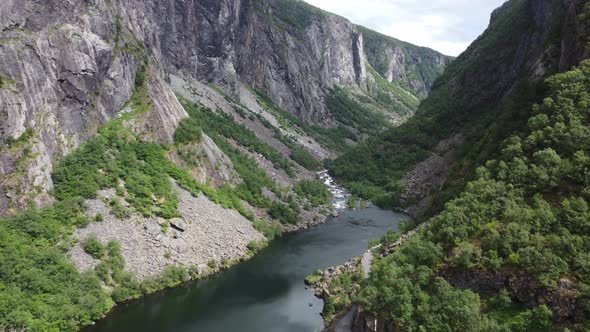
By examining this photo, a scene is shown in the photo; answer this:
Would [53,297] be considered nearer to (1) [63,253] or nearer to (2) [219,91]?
(1) [63,253]

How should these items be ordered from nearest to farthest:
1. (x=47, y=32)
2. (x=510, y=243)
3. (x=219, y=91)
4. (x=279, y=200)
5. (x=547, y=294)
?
1. (x=547, y=294)
2. (x=510, y=243)
3. (x=47, y=32)
4. (x=279, y=200)
5. (x=219, y=91)

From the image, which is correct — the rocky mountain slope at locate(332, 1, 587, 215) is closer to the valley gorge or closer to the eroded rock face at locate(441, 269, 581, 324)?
the valley gorge

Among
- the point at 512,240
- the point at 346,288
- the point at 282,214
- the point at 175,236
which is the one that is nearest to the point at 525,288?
the point at 512,240

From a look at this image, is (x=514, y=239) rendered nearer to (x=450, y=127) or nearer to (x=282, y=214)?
(x=282, y=214)

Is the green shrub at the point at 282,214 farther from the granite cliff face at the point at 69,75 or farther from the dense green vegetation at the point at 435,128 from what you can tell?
the dense green vegetation at the point at 435,128

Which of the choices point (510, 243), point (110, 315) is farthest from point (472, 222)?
point (110, 315)

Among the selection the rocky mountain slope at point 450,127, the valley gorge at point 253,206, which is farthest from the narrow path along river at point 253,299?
the rocky mountain slope at point 450,127
